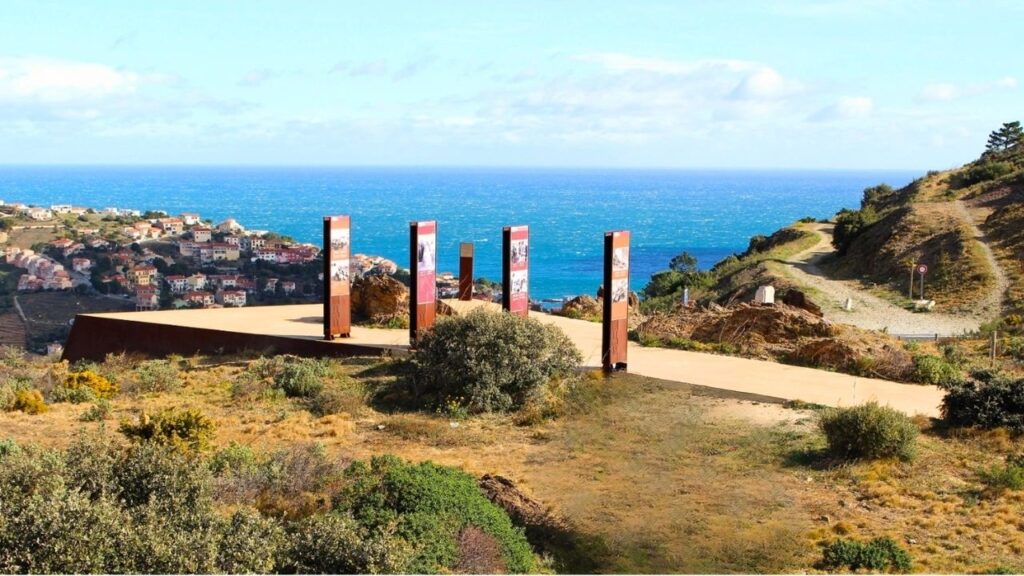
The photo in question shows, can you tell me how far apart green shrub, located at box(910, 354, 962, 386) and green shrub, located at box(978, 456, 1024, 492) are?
5.16 meters

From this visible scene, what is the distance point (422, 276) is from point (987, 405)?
1004cm

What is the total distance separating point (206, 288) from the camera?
53.9 m

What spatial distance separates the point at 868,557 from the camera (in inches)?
373

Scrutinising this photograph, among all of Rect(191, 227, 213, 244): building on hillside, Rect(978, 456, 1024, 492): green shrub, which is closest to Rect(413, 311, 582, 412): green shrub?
Rect(978, 456, 1024, 492): green shrub

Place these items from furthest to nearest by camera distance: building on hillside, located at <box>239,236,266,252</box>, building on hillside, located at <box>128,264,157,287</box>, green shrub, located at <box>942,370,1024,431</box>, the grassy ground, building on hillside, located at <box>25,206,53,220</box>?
building on hillside, located at <box>25,206,53,220</box> < building on hillside, located at <box>239,236,266,252</box> < building on hillside, located at <box>128,264,157,287</box> < green shrub, located at <box>942,370,1024,431</box> < the grassy ground

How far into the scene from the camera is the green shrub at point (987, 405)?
46.2ft


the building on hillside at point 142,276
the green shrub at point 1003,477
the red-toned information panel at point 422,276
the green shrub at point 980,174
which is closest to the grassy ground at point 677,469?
the green shrub at point 1003,477

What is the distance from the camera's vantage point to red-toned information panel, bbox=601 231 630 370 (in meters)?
17.6

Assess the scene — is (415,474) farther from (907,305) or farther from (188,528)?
(907,305)

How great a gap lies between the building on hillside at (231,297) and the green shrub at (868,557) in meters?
40.6

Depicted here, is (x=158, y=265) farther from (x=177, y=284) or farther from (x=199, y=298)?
(x=199, y=298)

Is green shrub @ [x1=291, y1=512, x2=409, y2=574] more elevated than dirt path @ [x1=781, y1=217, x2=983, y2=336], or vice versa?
green shrub @ [x1=291, y1=512, x2=409, y2=574]

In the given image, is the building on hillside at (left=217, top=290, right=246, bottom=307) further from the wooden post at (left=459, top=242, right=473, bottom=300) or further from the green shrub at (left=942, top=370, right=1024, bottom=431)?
the green shrub at (left=942, top=370, right=1024, bottom=431)

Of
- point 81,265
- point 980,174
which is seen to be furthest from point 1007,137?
point 81,265
